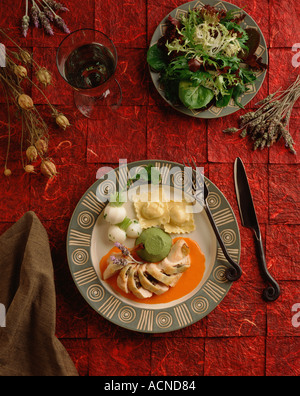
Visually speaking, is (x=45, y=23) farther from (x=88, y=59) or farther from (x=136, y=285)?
(x=136, y=285)

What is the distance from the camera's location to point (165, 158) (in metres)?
1.34

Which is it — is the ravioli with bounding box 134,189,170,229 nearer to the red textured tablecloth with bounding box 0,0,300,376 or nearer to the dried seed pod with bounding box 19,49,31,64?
the red textured tablecloth with bounding box 0,0,300,376

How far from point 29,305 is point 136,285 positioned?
35 cm

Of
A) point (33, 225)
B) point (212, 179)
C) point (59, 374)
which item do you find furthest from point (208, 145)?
point (59, 374)

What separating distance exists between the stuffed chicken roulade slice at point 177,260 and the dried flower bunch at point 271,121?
45 cm

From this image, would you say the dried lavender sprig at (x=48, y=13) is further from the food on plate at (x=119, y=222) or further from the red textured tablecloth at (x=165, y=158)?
the food on plate at (x=119, y=222)

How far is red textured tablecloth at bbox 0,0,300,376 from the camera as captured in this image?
51.4 inches

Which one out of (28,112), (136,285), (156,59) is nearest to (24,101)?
(28,112)

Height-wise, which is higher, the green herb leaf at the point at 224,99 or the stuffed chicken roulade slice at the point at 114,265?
the green herb leaf at the point at 224,99

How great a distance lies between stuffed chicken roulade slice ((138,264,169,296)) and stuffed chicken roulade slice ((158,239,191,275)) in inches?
1.9

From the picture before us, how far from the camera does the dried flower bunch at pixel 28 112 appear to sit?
4.04 ft

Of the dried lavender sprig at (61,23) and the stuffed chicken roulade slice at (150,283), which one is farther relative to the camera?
the dried lavender sprig at (61,23)

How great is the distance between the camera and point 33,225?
1.23 metres

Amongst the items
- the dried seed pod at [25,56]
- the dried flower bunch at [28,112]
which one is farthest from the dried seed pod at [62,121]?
the dried seed pod at [25,56]
